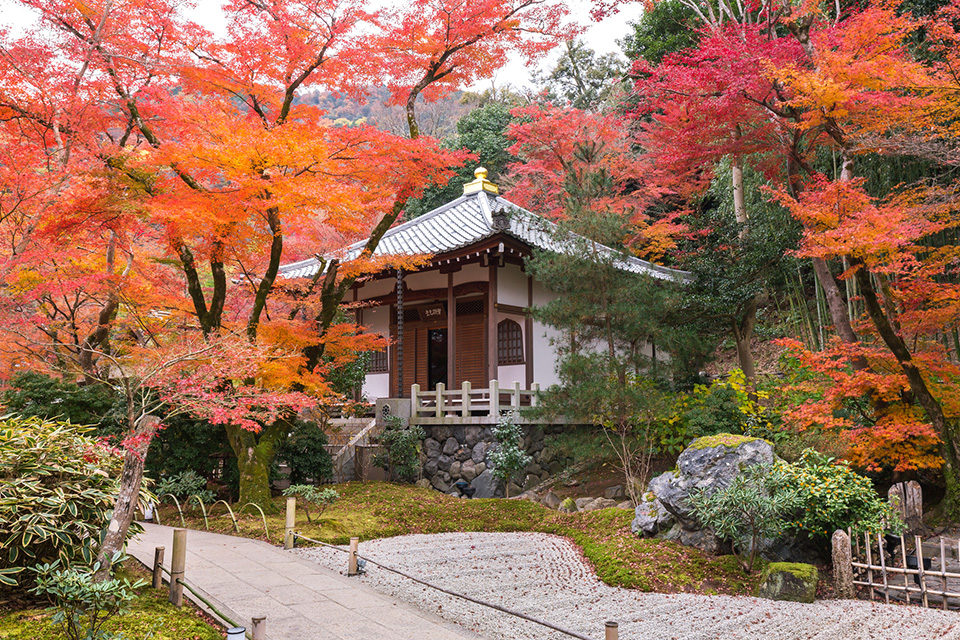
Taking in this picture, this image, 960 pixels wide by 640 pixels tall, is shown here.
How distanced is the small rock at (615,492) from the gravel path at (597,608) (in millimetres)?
3710

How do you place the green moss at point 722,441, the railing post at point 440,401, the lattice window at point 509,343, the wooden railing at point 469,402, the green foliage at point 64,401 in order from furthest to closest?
the lattice window at point 509,343 < the railing post at point 440,401 < the wooden railing at point 469,402 < the green foliage at point 64,401 < the green moss at point 722,441

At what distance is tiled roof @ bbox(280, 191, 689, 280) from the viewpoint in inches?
525

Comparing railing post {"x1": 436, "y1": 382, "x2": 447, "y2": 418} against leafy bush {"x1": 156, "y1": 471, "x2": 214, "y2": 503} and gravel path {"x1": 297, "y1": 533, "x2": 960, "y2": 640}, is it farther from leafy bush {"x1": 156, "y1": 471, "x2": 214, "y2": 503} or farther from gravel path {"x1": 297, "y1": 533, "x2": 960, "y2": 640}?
gravel path {"x1": 297, "y1": 533, "x2": 960, "y2": 640}

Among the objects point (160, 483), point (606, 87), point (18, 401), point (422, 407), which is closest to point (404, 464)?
point (422, 407)

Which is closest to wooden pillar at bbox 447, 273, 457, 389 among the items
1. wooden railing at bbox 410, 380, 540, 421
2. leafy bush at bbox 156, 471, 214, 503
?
wooden railing at bbox 410, 380, 540, 421

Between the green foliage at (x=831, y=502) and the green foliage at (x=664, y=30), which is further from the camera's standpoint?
the green foliage at (x=664, y=30)

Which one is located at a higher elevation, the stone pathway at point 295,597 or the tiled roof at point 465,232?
the tiled roof at point 465,232

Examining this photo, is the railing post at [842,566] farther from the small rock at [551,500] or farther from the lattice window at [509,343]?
the lattice window at [509,343]

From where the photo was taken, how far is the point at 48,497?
15.7 ft

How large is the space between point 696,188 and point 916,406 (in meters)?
12.9

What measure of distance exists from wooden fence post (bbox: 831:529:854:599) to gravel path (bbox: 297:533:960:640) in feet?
0.72

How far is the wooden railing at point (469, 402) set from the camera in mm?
12570

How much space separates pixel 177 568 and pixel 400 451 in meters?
7.65

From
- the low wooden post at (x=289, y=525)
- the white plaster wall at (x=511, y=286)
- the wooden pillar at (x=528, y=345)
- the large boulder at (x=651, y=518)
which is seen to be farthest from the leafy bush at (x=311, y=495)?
the white plaster wall at (x=511, y=286)
